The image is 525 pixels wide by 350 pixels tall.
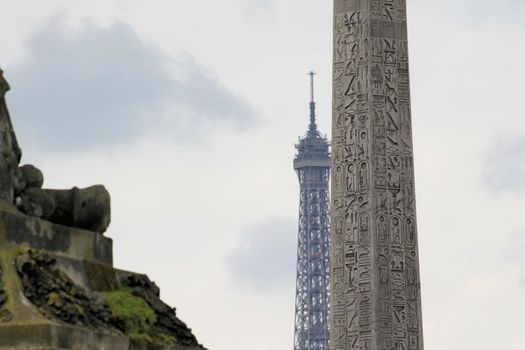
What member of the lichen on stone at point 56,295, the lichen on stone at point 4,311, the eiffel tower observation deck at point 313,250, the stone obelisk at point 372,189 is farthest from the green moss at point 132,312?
the eiffel tower observation deck at point 313,250

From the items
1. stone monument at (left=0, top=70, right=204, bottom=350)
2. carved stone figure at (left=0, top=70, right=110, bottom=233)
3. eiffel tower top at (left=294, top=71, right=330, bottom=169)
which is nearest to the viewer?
stone monument at (left=0, top=70, right=204, bottom=350)

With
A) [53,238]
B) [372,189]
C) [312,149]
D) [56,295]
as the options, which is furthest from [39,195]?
[312,149]

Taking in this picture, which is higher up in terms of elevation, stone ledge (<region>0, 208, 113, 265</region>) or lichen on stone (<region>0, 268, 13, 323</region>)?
stone ledge (<region>0, 208, 113, 265</region>)

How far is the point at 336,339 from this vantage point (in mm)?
46281

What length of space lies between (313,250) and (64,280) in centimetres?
15401

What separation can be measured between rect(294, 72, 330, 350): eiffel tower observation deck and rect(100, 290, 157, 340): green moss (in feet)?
474

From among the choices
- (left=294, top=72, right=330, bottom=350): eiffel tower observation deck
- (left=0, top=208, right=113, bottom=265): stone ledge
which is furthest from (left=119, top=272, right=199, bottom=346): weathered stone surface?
(left=294, top=72, right=330, bottom=350): eiffel tower observation deck

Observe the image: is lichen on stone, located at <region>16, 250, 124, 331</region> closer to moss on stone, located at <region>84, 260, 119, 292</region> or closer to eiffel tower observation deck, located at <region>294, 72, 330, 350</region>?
moss on stone, located at <region>84, 260, 119, 292</region>

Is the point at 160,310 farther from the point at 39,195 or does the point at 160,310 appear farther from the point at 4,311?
the point at 4,311

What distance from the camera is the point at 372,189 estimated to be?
153ft

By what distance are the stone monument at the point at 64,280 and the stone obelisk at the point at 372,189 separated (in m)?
29.6

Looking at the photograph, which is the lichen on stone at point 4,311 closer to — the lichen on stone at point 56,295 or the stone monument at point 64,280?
the stone monument at point 64,280

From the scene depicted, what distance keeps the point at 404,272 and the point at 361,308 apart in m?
1.15

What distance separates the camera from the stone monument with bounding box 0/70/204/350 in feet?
48.7
